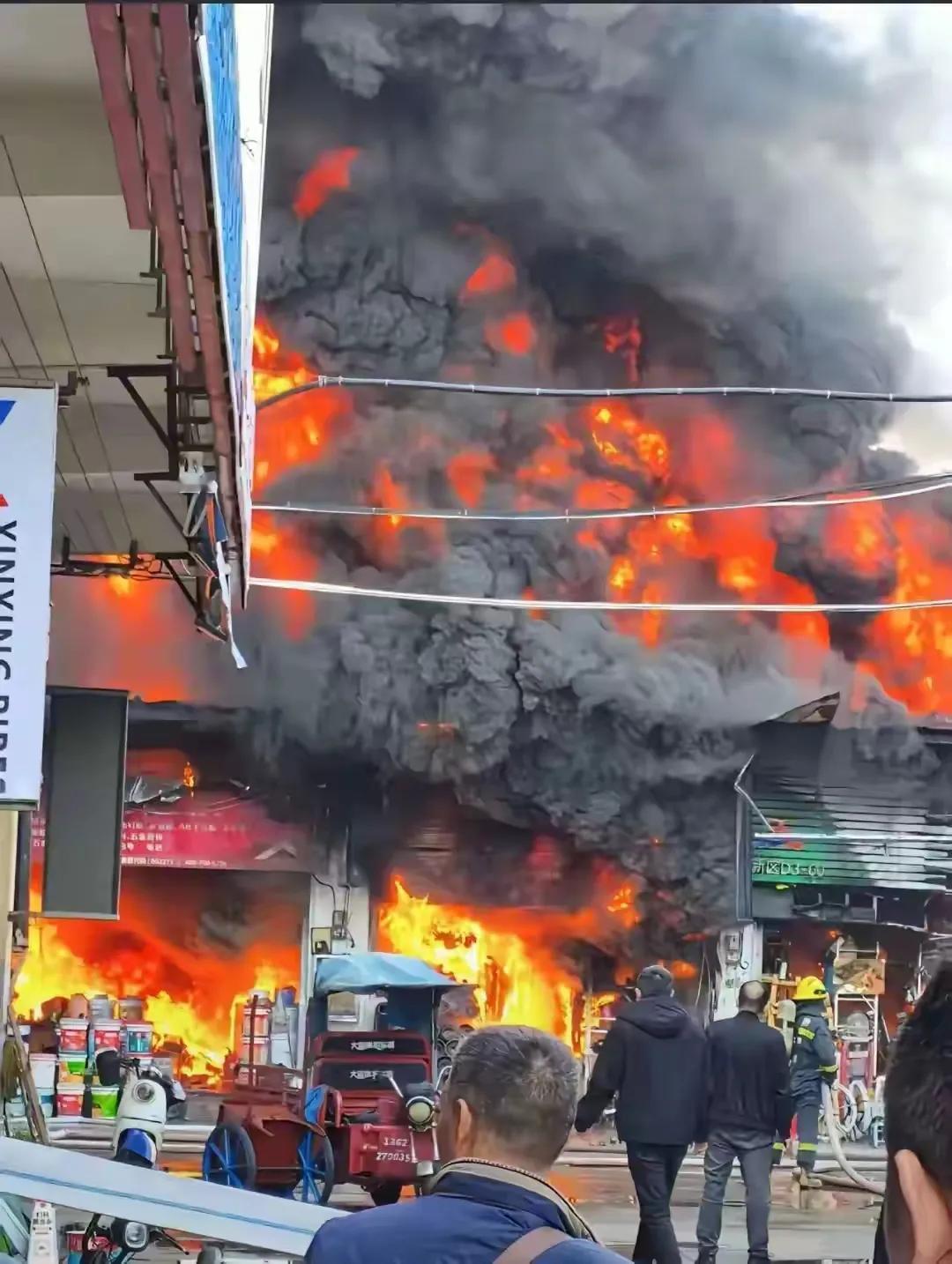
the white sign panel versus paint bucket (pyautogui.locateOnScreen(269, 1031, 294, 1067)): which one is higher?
the white sign panel

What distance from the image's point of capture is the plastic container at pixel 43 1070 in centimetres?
1919

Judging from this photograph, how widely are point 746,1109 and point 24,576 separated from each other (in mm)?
5659

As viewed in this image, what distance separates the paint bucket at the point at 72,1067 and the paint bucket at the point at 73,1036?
0.25ft

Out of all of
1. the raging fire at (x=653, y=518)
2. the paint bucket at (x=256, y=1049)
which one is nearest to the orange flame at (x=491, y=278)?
the raging fire at (x=653, y=518)

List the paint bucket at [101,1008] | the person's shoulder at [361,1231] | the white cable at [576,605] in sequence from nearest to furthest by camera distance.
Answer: the person's shoulder at [361,1231] < the white cable at [576,605] < the paint bucket at [101,1008]

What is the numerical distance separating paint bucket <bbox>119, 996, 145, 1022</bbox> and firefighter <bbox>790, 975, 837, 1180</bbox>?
9.59 m

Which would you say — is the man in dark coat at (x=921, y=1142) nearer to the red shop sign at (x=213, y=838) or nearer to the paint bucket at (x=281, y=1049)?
the red shop sign at (x=213, y=838)

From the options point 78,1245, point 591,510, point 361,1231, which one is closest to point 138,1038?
point 591,510

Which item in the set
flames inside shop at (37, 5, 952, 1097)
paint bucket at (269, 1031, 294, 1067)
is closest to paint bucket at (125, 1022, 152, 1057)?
paint bucket at (269, 1031, 294, 1067)

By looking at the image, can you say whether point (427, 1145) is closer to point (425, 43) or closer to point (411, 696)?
point (411, 696)

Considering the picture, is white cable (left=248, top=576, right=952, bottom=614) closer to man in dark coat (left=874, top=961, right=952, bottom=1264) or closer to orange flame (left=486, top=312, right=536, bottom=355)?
orange flame (left=486, top=312, right=536, bottom=355)

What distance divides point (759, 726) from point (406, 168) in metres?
11.1

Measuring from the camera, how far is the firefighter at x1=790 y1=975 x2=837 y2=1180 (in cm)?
1393

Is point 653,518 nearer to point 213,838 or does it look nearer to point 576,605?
point 213,838
